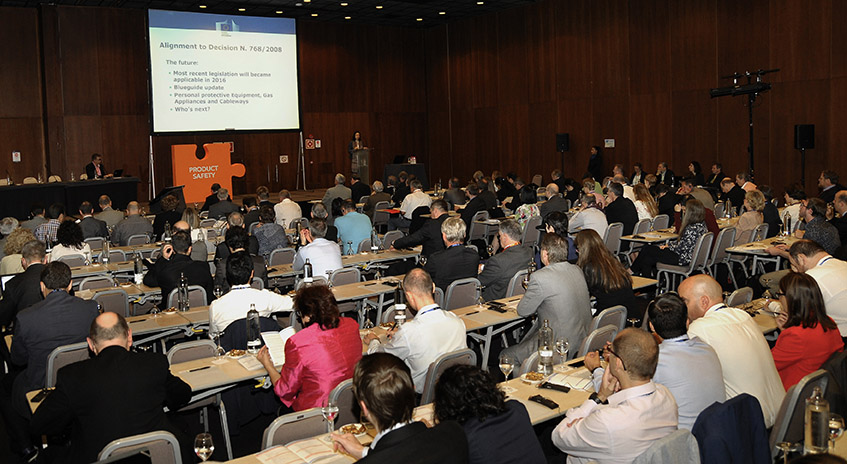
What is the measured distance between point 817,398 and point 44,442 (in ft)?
16.7

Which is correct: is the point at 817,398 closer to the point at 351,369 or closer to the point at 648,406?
the point at 648,406

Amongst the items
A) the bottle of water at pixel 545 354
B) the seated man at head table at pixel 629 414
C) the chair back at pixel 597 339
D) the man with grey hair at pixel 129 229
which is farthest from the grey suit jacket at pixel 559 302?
the man with grey hair at pixel 129 229

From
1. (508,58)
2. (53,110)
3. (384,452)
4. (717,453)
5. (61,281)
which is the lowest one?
(717,453)

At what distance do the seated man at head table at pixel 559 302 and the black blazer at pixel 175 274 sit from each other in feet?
10.9

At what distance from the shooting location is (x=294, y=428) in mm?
3812

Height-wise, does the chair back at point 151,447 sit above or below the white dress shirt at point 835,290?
below

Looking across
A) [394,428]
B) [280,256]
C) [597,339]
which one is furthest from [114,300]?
[394,428]

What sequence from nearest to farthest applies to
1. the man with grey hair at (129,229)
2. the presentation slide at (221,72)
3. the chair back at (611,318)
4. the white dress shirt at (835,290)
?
1. the chair back at (611,318)
2. the white dress shirt at (835,290)
3. the man with grey hair at (129,229)
4. the presentation slide at (221,72)

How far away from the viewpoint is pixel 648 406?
3430mm

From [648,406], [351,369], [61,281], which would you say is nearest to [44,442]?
[61,281]

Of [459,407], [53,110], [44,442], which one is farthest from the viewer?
[53,110]

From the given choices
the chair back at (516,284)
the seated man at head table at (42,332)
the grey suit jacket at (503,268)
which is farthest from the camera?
the grey suit jacket at (503,268)

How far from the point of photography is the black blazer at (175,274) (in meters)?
7.29

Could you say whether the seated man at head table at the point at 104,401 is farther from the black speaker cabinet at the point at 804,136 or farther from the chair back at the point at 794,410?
the black speaker cabinet at the point at 804,136
